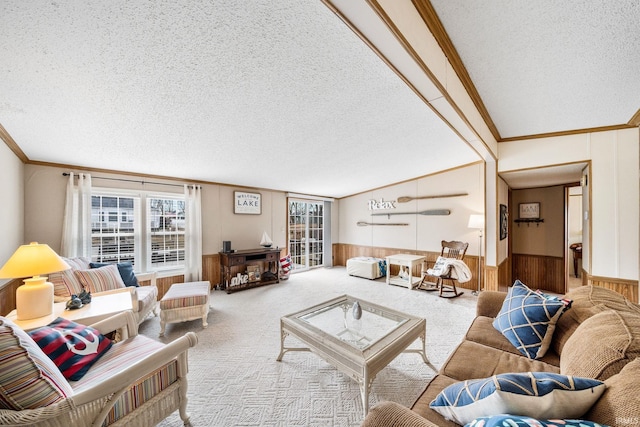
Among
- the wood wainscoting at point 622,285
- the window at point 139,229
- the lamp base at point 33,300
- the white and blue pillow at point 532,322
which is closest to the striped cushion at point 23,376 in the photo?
the lamp base at point 33,300

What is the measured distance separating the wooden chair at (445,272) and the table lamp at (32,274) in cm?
457

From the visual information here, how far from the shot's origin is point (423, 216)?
202 inches

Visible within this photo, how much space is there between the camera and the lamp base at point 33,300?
5.44 feet

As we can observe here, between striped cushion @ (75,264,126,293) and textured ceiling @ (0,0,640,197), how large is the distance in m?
1.37

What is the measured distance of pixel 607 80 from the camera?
201 cm

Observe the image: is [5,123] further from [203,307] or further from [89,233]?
[203,307]

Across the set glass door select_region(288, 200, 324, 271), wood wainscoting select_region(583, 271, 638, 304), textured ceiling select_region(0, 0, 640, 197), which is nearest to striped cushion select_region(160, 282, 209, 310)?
textured ceiling select_region(0, 0, 640, 197)

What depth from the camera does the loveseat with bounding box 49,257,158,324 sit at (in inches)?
91.8

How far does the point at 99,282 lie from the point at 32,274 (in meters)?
1.09

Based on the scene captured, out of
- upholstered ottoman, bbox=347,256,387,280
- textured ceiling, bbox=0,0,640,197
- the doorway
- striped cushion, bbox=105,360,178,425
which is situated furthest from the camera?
the doorway

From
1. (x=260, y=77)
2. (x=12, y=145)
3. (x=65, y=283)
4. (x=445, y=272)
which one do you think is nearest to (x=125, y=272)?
(x=65, y=283)

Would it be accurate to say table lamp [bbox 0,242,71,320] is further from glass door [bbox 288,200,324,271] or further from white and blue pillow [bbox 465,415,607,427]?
glass door [bbox 288,200,324,271]

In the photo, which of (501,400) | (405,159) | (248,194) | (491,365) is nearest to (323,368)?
(491,365)

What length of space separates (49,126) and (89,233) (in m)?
1.63
